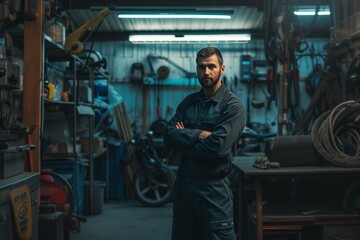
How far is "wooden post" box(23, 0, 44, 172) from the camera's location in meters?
3.38

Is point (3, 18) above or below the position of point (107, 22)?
below

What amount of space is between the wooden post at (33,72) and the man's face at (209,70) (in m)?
1.41

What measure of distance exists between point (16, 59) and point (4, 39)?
95 centimetres

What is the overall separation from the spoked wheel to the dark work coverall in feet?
11.7

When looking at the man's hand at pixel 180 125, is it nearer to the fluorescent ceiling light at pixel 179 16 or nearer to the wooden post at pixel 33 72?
the wooden post at pixel 33 72

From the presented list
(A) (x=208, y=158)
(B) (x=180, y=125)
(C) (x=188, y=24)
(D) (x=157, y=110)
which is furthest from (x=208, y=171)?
(D) (x=157, y=110)

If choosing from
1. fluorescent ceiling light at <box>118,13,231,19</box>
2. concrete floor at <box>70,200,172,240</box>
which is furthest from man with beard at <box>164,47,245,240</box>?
fluorescent ceiling light at <box>118,13,231,19</box>

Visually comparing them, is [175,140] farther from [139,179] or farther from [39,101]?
[139,179]

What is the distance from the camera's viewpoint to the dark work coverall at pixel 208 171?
2.58m

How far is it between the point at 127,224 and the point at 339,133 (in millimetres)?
2746

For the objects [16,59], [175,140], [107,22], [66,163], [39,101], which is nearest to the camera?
[175,140]

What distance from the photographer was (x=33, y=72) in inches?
A: 133

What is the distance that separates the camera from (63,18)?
4.57 metres

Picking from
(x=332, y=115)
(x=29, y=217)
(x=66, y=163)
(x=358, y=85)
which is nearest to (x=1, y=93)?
(x=29, y=217)
